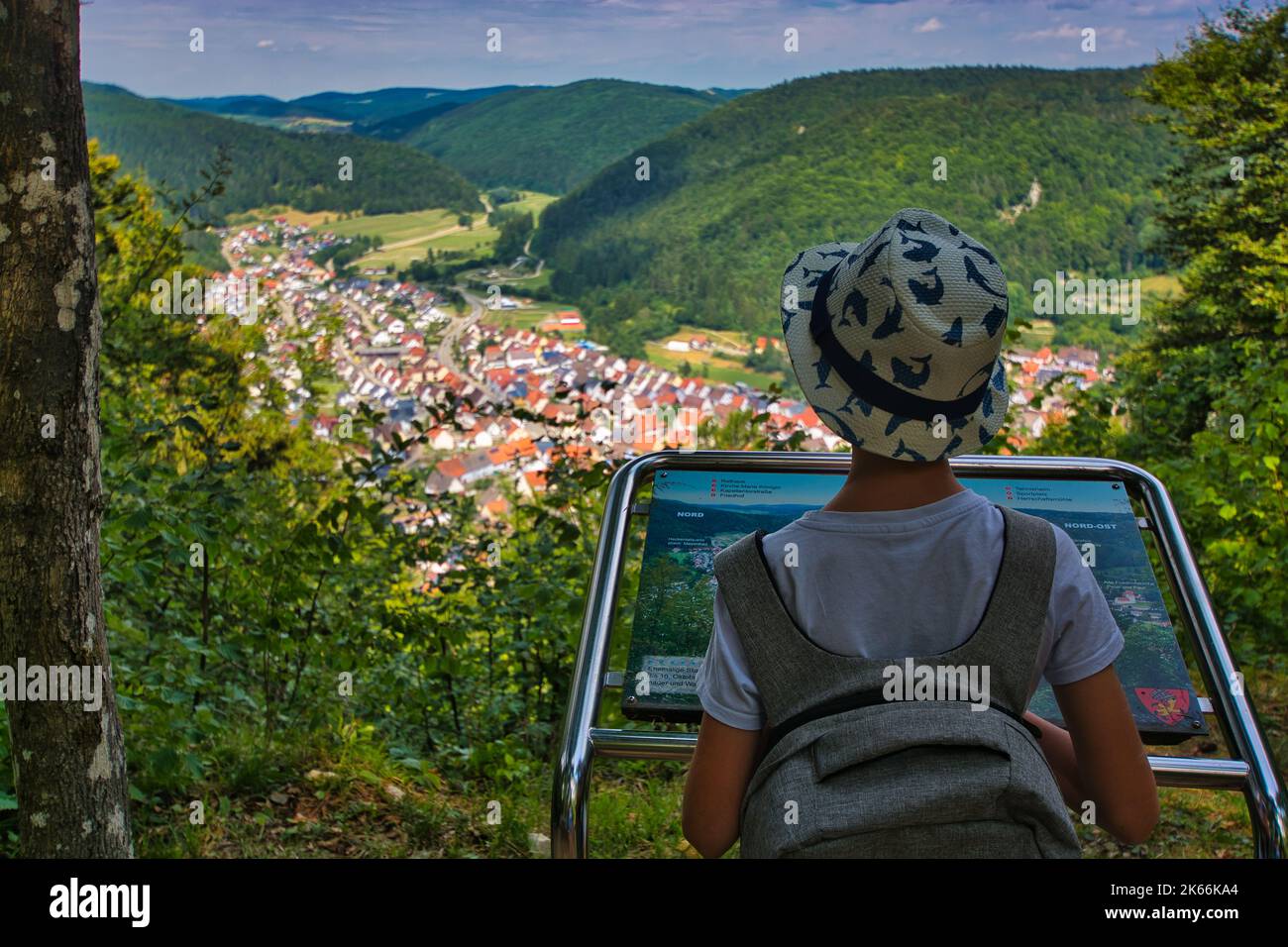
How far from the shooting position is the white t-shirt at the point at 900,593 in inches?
53.1

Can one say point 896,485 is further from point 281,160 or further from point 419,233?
point 281,160

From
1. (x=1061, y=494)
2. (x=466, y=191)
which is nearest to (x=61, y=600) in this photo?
(x=1061, y=494)

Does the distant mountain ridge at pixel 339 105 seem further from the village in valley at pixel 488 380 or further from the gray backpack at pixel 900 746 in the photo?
the gray backpack at pixel 900 746

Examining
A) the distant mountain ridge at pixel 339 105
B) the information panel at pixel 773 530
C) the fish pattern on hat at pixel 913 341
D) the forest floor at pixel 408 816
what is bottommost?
the forest floor at pixel 408 816

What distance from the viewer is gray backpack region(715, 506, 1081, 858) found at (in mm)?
1262

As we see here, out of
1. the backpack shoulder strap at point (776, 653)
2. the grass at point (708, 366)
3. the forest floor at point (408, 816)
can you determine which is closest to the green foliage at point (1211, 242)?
the forest floor at point (408, 816)

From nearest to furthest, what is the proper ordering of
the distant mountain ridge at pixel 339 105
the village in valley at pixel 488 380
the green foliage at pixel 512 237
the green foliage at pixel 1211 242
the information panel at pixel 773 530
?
the information panel at pixel 773 530 < the village in valley at pixel 488 380 < the green foliage at pixel 1211 242 < the green foliage at pixel 512 237 < the distant mountain ridge at pixel 339 105

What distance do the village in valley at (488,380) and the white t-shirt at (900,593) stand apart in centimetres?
15

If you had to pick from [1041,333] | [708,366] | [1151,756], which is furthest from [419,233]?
[1151,756]

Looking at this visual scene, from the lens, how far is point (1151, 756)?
1.66 meters

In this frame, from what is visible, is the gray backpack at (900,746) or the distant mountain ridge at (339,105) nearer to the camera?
the gray backpack at (900,746)

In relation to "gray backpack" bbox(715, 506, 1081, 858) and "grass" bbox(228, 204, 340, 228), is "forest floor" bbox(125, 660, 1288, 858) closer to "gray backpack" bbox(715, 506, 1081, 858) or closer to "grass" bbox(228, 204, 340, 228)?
"gray backpack" bbox(715, 506, 1081, 858)

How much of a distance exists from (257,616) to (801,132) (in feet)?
103

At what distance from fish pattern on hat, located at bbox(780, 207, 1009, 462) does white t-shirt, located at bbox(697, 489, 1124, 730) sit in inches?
3.8
